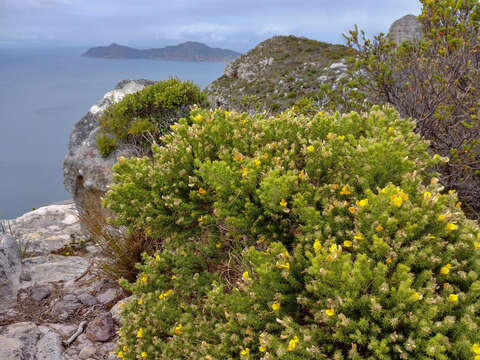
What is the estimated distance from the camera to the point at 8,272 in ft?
18.8

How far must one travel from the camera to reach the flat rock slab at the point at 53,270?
6.03 metres

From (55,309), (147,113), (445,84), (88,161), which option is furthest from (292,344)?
(88,161)

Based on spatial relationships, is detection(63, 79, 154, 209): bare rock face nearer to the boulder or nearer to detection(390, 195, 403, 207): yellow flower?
the boulder

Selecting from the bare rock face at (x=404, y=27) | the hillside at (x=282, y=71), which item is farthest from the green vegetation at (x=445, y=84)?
the bare rock face at (x=404, y=27)

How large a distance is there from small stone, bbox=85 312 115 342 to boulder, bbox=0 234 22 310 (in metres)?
1.55

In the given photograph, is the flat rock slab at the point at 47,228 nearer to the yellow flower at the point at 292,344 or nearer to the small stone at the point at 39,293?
the small stone at the point at 39,293

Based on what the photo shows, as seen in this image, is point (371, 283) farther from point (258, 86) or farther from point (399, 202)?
point (258, 86)

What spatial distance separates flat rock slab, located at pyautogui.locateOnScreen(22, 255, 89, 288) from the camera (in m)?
6.03

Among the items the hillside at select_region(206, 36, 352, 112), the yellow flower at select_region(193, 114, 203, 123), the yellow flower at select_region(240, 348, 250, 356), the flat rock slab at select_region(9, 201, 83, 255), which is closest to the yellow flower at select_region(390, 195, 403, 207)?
the yellow flower at select_region(240, 348, 250, 356)

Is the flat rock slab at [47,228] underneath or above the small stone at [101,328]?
underneath

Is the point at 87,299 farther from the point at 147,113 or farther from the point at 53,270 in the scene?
the point at 147,113

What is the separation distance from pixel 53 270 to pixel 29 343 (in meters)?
2.22

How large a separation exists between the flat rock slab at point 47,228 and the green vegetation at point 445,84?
7726mm

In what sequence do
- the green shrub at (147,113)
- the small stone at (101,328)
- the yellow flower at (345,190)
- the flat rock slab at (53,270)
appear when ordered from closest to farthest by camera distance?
the yellow flower at (345,190) < the small stone at (101,328) < the flat rock slab at (53,270) < the green shrub at (147,113)
